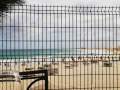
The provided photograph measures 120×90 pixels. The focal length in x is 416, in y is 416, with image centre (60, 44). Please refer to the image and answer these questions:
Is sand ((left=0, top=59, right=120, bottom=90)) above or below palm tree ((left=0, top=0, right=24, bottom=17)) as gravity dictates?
below

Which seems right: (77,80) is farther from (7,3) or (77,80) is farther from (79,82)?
(7,3)

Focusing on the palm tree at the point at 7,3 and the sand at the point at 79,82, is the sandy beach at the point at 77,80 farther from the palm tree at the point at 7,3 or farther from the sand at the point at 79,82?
the palm tree at the point at 7,3

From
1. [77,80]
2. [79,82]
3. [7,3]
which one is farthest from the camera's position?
[77,80]

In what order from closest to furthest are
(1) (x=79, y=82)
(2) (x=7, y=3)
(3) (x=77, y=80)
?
(2) (x=7, y=3)
(1) (x=79, y=82)
(3) (x=77, y=80)

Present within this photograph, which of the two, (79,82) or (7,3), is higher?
(7,3)

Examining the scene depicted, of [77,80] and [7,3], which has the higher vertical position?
[7,3]

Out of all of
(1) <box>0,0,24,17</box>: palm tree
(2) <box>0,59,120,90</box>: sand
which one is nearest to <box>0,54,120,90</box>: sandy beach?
(2) <box>0,59,120,90</box>: sand

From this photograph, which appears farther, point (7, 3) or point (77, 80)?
point (77, 80)

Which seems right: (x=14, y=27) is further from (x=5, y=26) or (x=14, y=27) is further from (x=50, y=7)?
(x=50, y=7)

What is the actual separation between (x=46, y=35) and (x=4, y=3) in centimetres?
152

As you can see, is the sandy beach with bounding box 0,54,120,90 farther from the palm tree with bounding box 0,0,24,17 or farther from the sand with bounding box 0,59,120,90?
the palm tree with bounding box 0,0,24,17

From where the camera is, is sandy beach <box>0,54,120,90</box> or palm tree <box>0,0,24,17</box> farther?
sandy beach <box>0,54,120,90</box>

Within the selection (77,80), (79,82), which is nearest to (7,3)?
(79,82)

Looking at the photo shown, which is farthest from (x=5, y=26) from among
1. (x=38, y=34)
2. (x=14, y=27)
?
(x=38, y=34)
